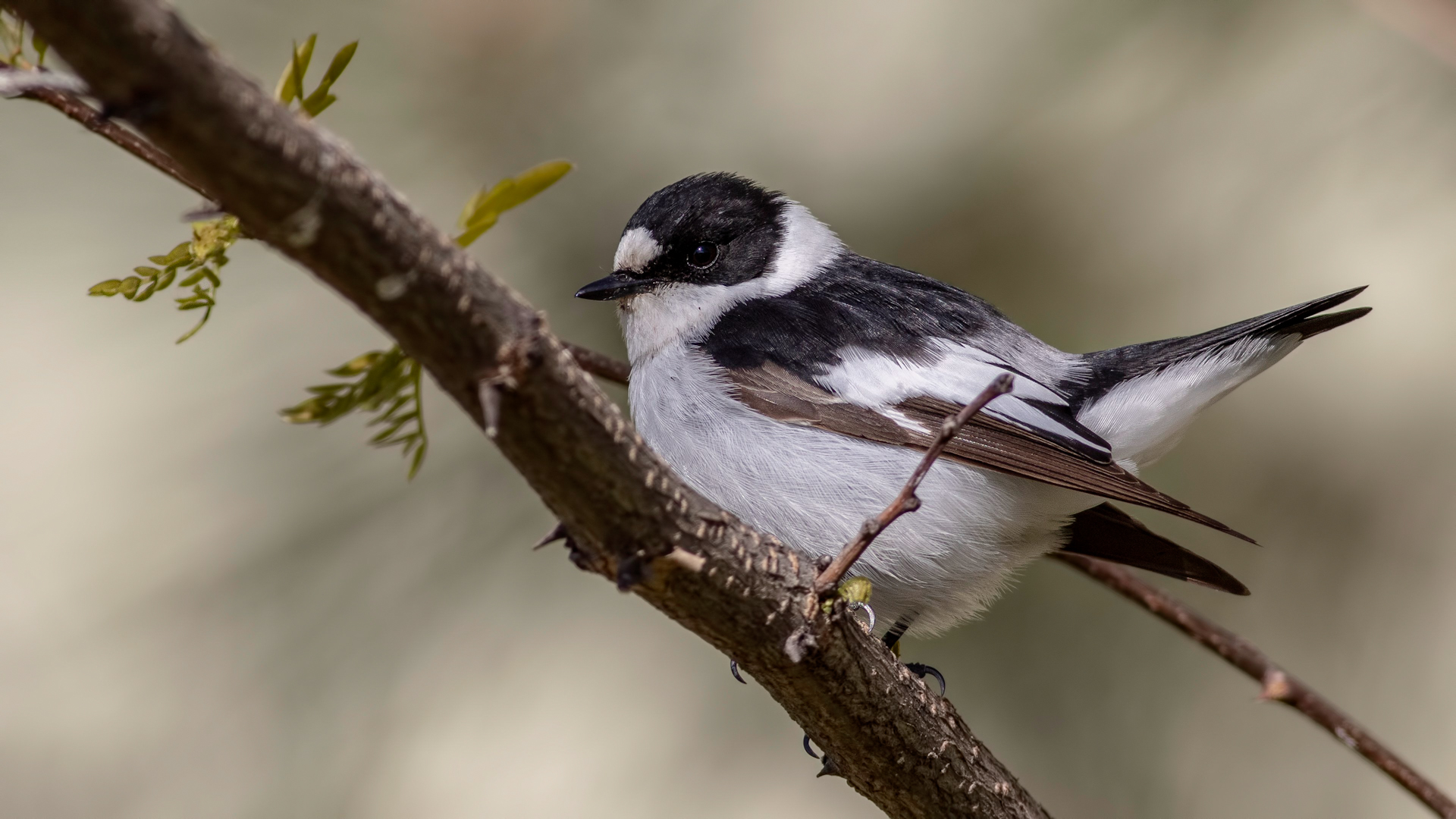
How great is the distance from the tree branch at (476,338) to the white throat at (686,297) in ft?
3.24

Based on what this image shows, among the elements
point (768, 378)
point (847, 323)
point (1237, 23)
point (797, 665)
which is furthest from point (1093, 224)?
point (797, 665)

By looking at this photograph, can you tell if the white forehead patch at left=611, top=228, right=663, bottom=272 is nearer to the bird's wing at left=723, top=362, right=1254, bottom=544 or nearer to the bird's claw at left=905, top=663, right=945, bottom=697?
the bird's wing at left=723, top=362, right=1254, bottom=544

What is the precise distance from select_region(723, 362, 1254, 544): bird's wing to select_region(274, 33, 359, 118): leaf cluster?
996 mm

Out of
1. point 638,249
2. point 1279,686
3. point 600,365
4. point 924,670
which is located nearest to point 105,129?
point 600,365

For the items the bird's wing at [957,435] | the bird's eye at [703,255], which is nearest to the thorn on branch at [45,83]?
the bird's wing at [957,435]

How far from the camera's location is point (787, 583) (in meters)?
1.23

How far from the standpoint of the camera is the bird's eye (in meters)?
2.31

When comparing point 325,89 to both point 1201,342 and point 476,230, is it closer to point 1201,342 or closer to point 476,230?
point 476,230

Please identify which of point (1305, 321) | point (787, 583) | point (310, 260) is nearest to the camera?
point (310, 260)

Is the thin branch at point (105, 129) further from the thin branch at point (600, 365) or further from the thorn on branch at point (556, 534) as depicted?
the thin branch at point (600, 365)

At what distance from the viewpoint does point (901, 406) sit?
1937 mm

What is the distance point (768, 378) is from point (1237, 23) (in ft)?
6.21

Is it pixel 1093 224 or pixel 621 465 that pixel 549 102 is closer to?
pixel 1093 224

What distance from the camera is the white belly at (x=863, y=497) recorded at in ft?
6.05
